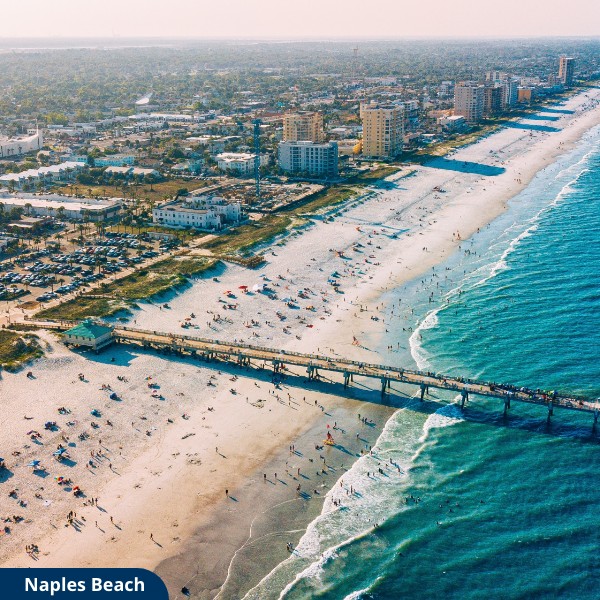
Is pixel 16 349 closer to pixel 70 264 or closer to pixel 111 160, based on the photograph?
pixel 70 264

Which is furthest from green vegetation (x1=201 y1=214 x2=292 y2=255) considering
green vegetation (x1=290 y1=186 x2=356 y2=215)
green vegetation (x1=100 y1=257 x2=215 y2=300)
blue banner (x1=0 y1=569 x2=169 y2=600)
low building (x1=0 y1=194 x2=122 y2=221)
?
blue banner (x1=0 y1=569 x2=169 y2=600)

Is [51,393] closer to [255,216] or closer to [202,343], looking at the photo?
[202,343]

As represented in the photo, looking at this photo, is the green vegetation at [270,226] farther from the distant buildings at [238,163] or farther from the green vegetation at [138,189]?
the distant buildings at [238,163]

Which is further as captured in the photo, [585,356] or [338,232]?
[338,232]

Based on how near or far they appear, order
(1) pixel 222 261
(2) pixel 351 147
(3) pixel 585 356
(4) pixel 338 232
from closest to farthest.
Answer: (3) pixel 585 356 < (1) pixel 222 261 < (4) pixel 338 232 < (2) pixel 351 147

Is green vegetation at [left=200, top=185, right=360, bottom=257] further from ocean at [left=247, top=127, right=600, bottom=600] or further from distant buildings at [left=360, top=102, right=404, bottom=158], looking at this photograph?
distant buildings at [left=360, top=102, right=404, bottom=158]

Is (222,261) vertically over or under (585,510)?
over

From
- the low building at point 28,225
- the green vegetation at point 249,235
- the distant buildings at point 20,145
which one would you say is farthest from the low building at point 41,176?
the green vegetation at point 249,235

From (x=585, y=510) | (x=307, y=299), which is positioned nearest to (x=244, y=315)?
(x=307, y=299)
